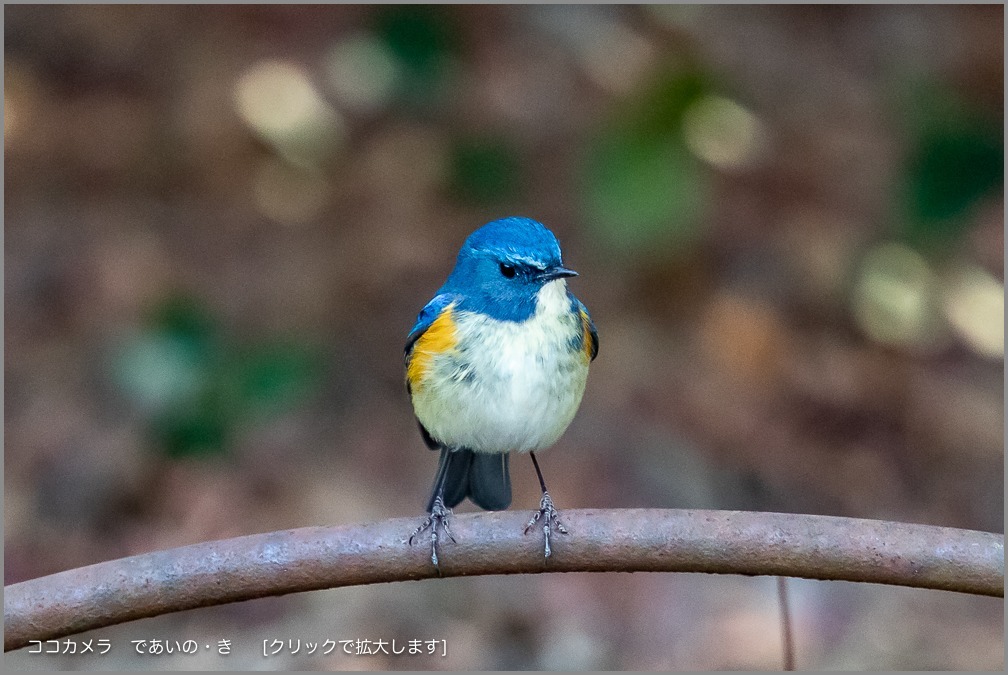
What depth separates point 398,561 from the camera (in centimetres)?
276

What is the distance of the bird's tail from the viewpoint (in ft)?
12.7

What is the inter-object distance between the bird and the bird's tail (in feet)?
1.10

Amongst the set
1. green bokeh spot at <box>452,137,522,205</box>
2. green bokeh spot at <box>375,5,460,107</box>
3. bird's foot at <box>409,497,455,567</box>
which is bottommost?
bird's foot at <box>409,497,455,567</box>

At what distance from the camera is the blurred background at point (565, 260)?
5.02 meters

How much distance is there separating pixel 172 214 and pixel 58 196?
63 cm

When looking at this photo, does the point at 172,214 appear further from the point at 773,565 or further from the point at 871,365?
the point at 773,565

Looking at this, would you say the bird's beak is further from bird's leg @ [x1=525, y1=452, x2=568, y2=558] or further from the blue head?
bird's leg @ [x1=525, y1=452, x2=568, y2=558]

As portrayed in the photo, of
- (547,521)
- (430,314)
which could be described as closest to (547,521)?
(547,521)

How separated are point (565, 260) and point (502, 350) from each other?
2652mm

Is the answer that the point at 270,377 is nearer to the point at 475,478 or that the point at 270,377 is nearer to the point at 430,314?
the point at 475,478

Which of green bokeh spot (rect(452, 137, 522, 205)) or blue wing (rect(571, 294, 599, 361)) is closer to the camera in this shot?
blue wing (rect(571, 294, 599, 361))

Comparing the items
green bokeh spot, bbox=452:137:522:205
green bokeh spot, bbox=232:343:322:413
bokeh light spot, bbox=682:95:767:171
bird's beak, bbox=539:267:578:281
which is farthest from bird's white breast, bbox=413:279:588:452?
green bokeh spot, bbox=452:137:522:205

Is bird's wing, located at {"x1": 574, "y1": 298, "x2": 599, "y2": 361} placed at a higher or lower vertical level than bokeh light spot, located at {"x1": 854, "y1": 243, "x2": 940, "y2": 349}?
lower

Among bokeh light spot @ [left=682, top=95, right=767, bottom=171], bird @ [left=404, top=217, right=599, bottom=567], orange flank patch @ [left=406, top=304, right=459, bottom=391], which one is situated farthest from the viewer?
bokeh light spot @ [left=682, top=95, right=767, bottom=171]
